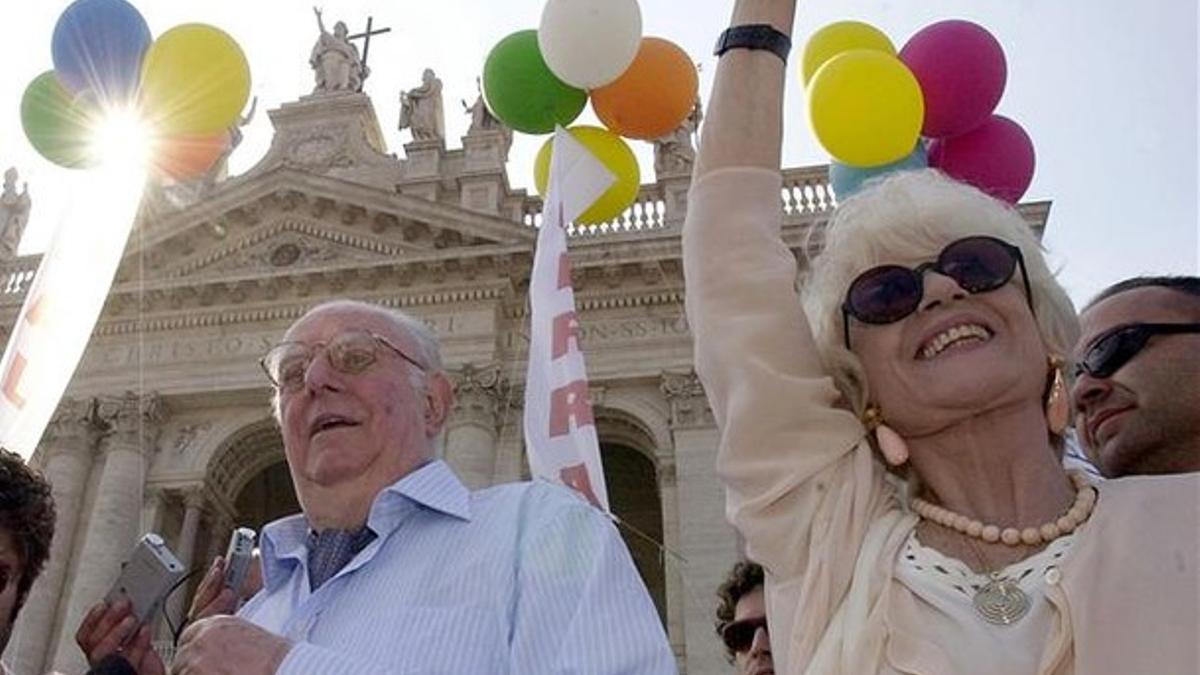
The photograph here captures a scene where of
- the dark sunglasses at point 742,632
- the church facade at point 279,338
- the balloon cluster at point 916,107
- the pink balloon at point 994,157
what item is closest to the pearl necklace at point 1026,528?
the dark sunglasses at point 742,632

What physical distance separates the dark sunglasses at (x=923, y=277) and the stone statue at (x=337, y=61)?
2068cm

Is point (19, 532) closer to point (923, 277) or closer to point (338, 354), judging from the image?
point (338, 354)

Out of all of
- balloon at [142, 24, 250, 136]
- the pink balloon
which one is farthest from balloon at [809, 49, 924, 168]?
balloon at [142, 24, 250, 136]

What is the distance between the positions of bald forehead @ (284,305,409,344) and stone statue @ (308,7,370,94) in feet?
63.6

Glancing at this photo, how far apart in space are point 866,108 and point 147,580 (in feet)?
10.4

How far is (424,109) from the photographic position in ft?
69.8

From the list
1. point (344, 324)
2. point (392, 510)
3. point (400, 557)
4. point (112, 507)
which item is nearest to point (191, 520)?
point (112, 507)

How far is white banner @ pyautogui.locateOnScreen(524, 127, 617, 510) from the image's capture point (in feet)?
23.3

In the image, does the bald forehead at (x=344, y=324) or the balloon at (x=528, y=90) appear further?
the balloon at (x=528, y=90)

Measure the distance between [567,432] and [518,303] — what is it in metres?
10.4

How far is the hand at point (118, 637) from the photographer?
2.71m

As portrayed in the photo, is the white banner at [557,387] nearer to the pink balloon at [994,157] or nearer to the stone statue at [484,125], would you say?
the pink balloon at [994,157]

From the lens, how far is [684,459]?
15.9 metres

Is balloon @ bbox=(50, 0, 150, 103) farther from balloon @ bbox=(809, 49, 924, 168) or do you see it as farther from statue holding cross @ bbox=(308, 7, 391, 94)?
statue holding cross @ bbox=(308, 7, 391, 94)
